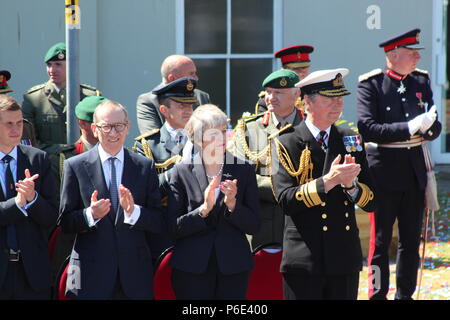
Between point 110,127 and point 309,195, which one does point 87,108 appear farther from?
point 309,195

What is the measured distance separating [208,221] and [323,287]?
0.72 m

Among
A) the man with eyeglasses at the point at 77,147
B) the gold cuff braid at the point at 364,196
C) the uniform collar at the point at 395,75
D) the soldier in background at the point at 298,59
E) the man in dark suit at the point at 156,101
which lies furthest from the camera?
the soldier in background at the point at 298,59

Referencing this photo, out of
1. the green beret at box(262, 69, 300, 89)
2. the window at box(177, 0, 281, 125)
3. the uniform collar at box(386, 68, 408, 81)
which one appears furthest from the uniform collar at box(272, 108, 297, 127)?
the window at box(177, 0, 281, 125)

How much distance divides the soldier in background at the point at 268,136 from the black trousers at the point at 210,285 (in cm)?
87

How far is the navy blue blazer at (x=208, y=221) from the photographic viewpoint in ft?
15.8

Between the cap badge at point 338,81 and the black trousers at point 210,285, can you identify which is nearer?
the black trousers at point 210,285

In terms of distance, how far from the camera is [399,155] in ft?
21.4

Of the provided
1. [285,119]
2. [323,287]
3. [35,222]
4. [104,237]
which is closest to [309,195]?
[323,287]

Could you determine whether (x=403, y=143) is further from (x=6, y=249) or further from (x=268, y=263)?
(x=6, y=249)

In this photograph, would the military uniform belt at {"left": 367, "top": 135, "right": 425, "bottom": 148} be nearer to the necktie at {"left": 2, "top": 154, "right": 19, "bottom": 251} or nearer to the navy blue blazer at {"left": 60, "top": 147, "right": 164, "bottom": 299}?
the navy blue blazer at {"left": 60, "top": 147, "right": 164, "bottom": 299}

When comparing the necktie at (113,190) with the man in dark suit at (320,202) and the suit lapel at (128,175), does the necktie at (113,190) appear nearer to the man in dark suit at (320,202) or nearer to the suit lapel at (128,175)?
the suit lapel at (128,175)

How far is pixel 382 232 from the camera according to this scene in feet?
21.3

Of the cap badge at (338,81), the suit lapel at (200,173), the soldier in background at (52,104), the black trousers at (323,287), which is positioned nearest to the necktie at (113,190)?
the suit lapel at (200,173)

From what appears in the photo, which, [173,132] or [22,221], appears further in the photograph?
[173,132]
